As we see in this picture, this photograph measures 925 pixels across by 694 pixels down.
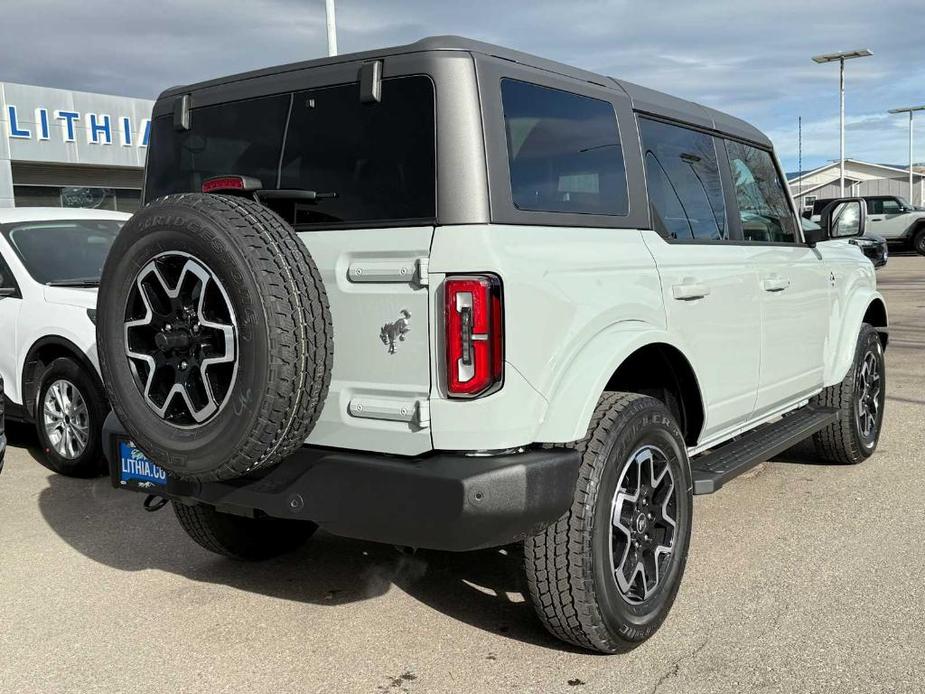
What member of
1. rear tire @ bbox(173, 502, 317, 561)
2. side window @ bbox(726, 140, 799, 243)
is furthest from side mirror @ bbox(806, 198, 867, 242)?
rear tire @ bbox(173, 502, 317, 561)

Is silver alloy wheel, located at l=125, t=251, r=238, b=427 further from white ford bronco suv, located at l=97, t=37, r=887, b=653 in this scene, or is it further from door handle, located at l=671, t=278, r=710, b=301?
door handle, located at l=671, t=278, r=710, b=301

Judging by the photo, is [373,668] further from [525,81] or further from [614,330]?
[525,81]

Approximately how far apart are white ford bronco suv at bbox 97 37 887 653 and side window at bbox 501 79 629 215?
11 mm

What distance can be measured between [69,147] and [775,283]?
18403mm

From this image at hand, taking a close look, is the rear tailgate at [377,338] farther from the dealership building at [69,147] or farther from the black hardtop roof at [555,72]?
the dealership building at [69,147]

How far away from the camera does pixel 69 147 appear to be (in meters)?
19.5

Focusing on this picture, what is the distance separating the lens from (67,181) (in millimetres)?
20281

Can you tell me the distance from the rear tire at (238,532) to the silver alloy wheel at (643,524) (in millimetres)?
1505

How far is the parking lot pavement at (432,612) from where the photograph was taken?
3051 millimetres

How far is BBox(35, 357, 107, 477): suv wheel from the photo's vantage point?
5.56 metres

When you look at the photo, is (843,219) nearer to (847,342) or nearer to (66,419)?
(847,342)

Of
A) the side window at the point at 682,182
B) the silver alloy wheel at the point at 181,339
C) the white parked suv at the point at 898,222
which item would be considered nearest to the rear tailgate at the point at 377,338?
the silver alloy wheel at the point at 181,339

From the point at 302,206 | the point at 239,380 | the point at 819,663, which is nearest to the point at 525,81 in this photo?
the point at 302,206

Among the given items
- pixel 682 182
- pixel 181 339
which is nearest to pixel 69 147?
pixel 682 182
